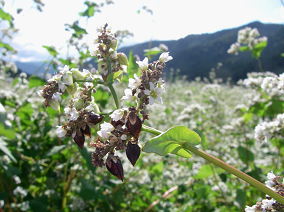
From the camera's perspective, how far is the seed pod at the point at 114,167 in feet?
3.14

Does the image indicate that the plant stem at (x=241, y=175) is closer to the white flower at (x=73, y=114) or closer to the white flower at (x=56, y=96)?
the white flower at (x=73, y=114)

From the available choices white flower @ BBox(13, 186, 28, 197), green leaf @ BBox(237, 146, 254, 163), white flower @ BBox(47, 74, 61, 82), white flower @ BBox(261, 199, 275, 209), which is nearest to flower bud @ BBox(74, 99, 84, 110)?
white flower @ BBox(47, 74, 61, 82)

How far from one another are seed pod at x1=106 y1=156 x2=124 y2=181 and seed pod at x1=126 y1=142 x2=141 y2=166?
4 cm

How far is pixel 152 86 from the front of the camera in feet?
3.36

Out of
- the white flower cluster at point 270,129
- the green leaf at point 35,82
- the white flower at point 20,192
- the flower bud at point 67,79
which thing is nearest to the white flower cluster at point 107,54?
the flower bud at point 67,79

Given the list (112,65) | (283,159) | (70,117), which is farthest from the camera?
(283,159)

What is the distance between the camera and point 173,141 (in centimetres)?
97

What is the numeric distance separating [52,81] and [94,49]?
0.20 m

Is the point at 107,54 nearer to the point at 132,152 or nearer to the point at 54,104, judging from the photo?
the point at 54,104

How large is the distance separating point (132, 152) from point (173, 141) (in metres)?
0.12

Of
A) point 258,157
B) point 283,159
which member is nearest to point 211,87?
point 258,157

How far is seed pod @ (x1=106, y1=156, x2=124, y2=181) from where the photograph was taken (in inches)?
37.6

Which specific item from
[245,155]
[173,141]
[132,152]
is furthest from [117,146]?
[245,155]

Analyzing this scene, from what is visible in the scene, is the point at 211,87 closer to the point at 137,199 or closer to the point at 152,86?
the point at 137,199
